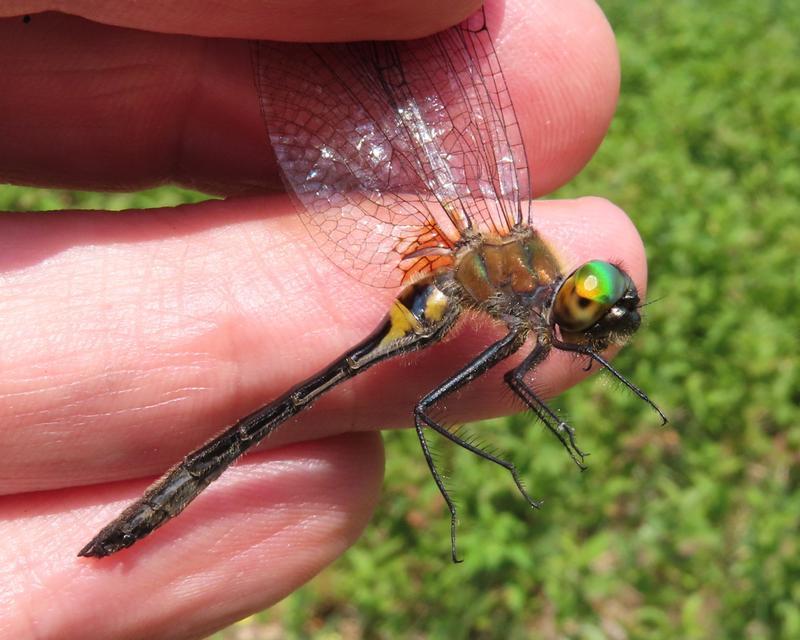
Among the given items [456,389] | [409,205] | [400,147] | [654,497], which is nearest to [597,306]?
[456,389]

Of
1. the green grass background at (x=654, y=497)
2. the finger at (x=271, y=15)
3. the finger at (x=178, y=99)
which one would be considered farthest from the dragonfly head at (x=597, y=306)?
the green grass background at (x=654, y=497)

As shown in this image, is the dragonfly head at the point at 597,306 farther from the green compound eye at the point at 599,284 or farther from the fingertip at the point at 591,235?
the fingertip at the point at 591,235

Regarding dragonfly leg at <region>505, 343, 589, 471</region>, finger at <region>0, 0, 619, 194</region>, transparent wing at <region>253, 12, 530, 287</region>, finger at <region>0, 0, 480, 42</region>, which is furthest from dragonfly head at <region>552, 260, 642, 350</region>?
finger at <region>0, 0, 480, 42</region>

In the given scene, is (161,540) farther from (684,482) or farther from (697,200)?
(697,200)

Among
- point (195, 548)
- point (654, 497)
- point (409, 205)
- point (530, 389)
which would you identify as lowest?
point (654, 497)

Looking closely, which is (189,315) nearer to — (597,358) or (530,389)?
(530,389)

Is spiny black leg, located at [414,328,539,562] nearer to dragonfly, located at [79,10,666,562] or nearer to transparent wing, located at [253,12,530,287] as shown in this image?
dragonfly, located at [79,10,666,562]

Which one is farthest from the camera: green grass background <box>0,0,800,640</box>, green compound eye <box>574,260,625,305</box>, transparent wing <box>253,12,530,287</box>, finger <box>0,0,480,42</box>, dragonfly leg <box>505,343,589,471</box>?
green grass background <box>0,0,800,640</box>

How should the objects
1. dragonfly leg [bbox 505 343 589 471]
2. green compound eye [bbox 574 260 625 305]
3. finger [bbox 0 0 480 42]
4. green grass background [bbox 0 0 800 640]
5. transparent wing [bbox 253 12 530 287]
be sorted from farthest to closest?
green grass background [bbox 0 0 800 640], transparent wing [bbox 253 12 530 287], dragonfly leg [bbox 505 343 589 471], green compound eye [bbox 574 260 625 305], finger [bbox 0 0 480 42]
